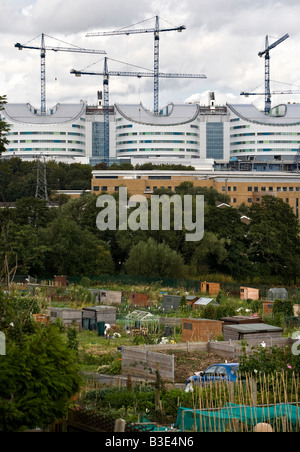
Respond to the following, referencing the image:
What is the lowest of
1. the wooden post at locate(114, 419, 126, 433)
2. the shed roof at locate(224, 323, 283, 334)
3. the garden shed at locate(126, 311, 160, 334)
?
the garden shed at locate(126, 311, 160, 334)

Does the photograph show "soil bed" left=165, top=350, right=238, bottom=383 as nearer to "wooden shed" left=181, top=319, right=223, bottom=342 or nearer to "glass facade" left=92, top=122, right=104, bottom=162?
"wooden shed" left=181, top=319, right=223, bottom=342

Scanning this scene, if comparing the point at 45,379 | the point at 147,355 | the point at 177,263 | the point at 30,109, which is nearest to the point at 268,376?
the point at 147,355

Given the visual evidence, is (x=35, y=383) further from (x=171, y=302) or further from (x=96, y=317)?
(x=171, y=302)

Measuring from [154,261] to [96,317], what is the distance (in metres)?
20.8

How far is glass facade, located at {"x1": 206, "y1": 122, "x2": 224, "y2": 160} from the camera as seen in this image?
15738 cm

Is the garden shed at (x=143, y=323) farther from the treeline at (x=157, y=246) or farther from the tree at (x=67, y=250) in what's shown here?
the tree at (x=67, y=250)

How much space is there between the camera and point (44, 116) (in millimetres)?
161750

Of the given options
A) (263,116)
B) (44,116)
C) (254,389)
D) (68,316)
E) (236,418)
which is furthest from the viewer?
(44,116)

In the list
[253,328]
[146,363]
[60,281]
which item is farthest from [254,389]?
[60,281]

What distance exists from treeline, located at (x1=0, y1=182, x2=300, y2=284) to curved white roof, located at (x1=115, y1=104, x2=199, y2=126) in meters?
98.0

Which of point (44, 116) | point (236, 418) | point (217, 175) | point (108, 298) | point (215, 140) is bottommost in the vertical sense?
point (108, 298)

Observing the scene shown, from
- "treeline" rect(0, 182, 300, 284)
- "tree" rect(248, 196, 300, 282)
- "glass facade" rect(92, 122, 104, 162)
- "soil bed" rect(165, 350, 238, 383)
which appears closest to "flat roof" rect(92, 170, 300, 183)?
"treeline" rect(0, 182, 300, 284)

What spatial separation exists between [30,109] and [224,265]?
120877 millimetres
